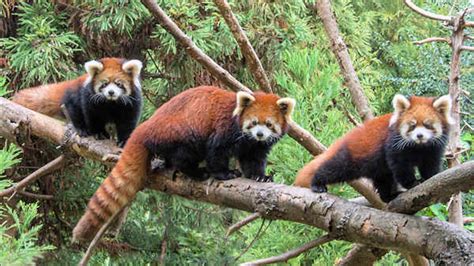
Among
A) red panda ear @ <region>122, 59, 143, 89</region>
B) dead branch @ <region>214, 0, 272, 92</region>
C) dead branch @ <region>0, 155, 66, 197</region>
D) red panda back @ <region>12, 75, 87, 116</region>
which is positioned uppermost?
dead branch @ <region>214, 0, 272, 92</region>

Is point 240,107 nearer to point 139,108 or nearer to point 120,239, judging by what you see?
point 139,108

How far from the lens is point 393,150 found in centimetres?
257

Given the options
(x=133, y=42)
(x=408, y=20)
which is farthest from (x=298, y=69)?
(x=408, y=20)

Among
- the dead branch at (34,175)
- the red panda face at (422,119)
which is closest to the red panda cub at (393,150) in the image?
the red panda face at (422,119)

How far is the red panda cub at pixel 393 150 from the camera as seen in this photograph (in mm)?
2570

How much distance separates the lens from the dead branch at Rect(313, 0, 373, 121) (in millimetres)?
3346

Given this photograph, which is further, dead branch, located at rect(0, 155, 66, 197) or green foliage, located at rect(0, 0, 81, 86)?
green foliage, located at rect(0, 0, 81, 86)

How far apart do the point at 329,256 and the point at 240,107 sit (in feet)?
3.80

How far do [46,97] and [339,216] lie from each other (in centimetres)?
213

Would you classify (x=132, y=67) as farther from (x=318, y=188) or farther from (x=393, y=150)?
(x=393, y=150)

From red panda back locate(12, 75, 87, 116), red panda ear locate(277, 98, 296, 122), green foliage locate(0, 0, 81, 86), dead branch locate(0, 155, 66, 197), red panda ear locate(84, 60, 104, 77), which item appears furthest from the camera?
green foliage locate(0, 0, 81, 86)

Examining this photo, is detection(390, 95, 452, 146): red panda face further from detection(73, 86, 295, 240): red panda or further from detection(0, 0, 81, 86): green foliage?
detection(0, 0, 81, 86): green foliage

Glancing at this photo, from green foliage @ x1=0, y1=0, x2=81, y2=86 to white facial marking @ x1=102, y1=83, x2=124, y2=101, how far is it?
55cm

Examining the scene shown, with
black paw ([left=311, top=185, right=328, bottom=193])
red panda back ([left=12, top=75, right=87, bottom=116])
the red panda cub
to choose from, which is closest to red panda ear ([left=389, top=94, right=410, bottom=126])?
the red panda cub
